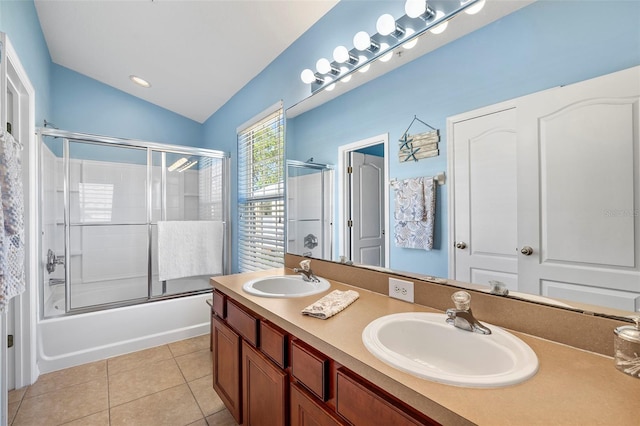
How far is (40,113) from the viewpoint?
8.17 ft

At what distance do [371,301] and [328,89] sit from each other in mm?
1294

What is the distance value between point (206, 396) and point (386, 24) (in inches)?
94.7

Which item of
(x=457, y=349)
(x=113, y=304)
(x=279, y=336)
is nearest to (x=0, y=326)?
(x=113, y=304)

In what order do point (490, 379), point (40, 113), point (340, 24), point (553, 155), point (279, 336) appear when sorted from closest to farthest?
point (490, 379)
point (553, 155)
point (279, 336)
point (340, 24)
point (40, 113)

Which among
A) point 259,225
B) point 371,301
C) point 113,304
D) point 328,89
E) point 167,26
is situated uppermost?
point 167,26

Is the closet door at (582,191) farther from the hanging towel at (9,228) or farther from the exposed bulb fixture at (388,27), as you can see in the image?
the hanging towel at (9,228)

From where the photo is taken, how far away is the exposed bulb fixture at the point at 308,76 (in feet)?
6.24

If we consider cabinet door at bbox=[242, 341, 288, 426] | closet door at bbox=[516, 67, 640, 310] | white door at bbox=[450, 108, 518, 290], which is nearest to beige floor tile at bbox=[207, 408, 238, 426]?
cabinet door at bbox=[242, 341, 288, 426]

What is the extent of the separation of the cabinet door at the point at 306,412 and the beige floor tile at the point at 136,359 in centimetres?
185

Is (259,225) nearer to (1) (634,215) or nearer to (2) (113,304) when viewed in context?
(2) (113,304)

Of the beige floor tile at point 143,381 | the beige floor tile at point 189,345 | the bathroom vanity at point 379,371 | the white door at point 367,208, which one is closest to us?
the bathroom vanity at point 379,371

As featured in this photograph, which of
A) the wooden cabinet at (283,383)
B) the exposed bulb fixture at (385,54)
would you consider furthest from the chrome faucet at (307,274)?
the exposed bulb fixture at (385,54)

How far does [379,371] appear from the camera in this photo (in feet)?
2.24

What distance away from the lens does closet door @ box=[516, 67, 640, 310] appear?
744 millimetres
